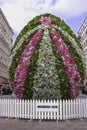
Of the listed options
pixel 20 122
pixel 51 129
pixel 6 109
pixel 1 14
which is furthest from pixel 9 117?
pixel 1 14

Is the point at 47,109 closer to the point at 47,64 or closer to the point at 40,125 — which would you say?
the point at 40,125

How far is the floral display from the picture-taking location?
48.5 ft

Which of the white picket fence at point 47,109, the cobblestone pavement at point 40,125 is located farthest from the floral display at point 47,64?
the cobblestone pavement at point 40,125

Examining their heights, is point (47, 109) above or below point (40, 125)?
above

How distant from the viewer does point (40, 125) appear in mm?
13195

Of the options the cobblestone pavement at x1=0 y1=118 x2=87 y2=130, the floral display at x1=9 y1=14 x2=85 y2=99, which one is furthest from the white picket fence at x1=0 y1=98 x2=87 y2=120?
the floral display at x1=9 y1=14 x2=85 y2=99

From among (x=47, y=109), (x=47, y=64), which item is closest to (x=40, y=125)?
(x=47, y=109)

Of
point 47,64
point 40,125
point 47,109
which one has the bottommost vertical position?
point 40,125

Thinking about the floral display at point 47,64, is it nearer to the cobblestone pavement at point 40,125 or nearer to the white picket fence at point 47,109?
the white picket fence at point 47,109

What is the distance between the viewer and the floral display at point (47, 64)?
14.8 metres

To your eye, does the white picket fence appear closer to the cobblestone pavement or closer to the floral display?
the cobblestone pavement

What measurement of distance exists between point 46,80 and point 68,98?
1.56 meters

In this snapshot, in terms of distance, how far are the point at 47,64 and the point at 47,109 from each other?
216 centimetres

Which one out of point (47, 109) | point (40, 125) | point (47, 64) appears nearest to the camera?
point (40, 125)
